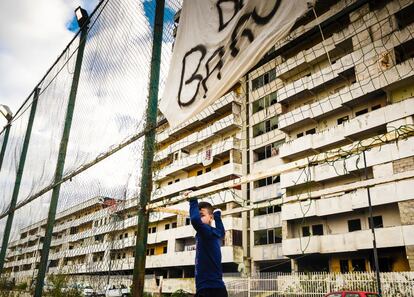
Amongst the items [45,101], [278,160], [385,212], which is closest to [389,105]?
[385,212]

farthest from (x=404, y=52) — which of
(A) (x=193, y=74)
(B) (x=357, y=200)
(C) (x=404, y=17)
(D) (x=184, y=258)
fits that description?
(D) (x=184, y=258)

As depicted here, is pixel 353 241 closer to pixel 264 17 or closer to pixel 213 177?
pixel 213 177

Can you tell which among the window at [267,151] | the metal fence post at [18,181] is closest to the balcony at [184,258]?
the window at [267,151]

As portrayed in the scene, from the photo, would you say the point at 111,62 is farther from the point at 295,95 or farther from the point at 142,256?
the point at 295,95

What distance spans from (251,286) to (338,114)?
11355 millimetres

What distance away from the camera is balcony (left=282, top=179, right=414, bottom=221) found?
16.4 meters

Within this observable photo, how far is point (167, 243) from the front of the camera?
2970 centimetres

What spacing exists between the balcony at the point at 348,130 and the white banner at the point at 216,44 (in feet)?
52.8

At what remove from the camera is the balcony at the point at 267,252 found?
71.6 ft

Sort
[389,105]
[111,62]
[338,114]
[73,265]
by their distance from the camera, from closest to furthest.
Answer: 1. [111,62]
2. [73,265]
3. [389,105]
4. [338,114]

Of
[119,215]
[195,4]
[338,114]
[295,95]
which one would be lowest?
[119,215]

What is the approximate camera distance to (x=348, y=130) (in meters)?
18.8

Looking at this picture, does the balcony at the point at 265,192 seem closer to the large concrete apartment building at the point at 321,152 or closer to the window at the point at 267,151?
the large concrete apartment building at the point at 321,152

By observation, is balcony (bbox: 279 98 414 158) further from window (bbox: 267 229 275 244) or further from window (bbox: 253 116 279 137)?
window (bbox: 267 229 275 244)
